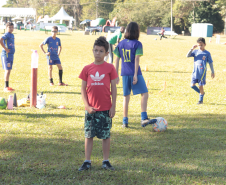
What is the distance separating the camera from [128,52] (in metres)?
5.79

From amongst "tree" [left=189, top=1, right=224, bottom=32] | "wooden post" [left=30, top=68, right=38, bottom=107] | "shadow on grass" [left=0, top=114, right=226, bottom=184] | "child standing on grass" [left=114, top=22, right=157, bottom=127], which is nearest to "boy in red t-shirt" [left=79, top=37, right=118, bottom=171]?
"shadow on grass" [left=0, top=114, right=226, bottom=184]

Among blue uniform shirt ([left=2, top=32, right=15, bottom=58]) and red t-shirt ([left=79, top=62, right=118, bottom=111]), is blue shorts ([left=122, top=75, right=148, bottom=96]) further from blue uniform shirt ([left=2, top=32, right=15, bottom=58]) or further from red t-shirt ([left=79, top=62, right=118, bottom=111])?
blue uniform shirt ([left=2, top=32, right=15, bottom=58])

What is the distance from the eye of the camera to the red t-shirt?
3883 millimetres

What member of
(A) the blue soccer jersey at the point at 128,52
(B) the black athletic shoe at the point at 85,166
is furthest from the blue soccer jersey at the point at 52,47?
(B) the black athletic shoe at the point at 85,166

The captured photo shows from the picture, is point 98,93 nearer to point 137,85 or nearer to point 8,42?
A: point 137,85

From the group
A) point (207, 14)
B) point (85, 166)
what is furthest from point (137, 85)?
point (207, 14)

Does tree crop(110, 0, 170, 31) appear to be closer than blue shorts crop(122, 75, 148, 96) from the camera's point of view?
No

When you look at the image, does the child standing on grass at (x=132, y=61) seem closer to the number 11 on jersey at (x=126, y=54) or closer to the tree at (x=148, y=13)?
the number 11 on jersey at (x=126, y=54)

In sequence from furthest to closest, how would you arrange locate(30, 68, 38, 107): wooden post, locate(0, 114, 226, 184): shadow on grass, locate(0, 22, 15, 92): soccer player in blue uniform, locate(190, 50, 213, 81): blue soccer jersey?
1. locate(0, 22, 15, 92): soccer player in blue uniform
2. locate(190, 50, 213, 81): blue soccer jersey
3. locate(30, 68, 38, 107): wooden post
4. locate(0, 114, 226, 184): shadow on grass

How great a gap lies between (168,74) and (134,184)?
443 inches

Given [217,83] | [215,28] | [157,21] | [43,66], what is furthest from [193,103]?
[157,21]

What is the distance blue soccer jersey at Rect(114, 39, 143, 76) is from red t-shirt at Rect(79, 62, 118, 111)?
1925mm

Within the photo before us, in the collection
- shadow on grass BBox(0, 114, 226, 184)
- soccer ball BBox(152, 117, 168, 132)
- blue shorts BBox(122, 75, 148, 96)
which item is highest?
blue shorts BBox(122, 75, 148, 96)

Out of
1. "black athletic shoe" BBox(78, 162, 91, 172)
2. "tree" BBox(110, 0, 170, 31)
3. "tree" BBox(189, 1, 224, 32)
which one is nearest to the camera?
"black athletic shoe" BBox(78, 162, 91, 172)
